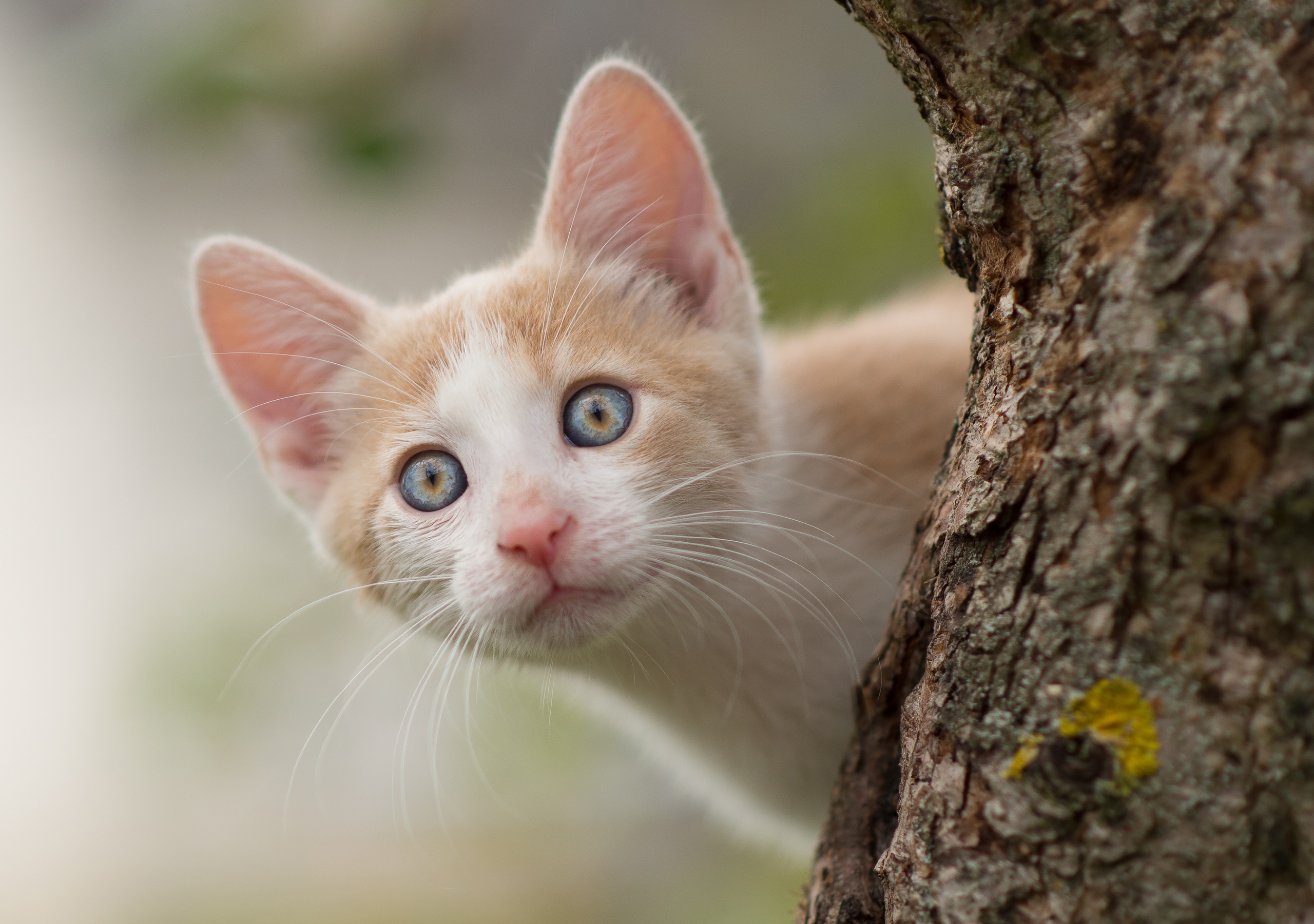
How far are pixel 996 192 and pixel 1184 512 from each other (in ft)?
1.34

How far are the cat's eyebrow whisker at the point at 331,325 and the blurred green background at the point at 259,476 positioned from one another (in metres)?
0.56

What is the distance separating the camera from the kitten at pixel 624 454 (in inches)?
65.6

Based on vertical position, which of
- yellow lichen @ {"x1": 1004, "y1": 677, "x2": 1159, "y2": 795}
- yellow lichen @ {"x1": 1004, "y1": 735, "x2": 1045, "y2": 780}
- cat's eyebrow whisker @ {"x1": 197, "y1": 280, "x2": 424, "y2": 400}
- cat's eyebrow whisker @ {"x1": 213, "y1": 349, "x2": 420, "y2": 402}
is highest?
cat's eyebrow whisker @ {"x1": 197, "y1": 280, "x2": 424, "y2": 400}

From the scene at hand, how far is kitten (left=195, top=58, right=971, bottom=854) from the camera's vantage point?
1.67 m

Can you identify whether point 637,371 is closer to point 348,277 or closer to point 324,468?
point 324,468

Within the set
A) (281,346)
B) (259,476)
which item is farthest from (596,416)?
(259,476)

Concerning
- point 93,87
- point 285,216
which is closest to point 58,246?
point 285,216

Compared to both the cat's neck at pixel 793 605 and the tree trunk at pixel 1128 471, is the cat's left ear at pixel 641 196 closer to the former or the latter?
the cat's neck at pixel 793 605

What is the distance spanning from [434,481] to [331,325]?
553mm

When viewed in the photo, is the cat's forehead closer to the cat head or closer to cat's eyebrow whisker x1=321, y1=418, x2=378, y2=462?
the cat head

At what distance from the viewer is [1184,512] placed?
2.90 ft

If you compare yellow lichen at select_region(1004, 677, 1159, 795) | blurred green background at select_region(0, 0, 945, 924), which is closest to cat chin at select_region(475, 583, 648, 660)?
yellow lichen at select_region(1004, 677, 1159, 795)

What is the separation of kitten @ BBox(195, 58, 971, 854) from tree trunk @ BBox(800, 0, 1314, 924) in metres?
0.70

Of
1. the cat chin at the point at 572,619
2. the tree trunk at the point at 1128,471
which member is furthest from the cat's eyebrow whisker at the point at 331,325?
the tree trunk at the point at 1128,471
